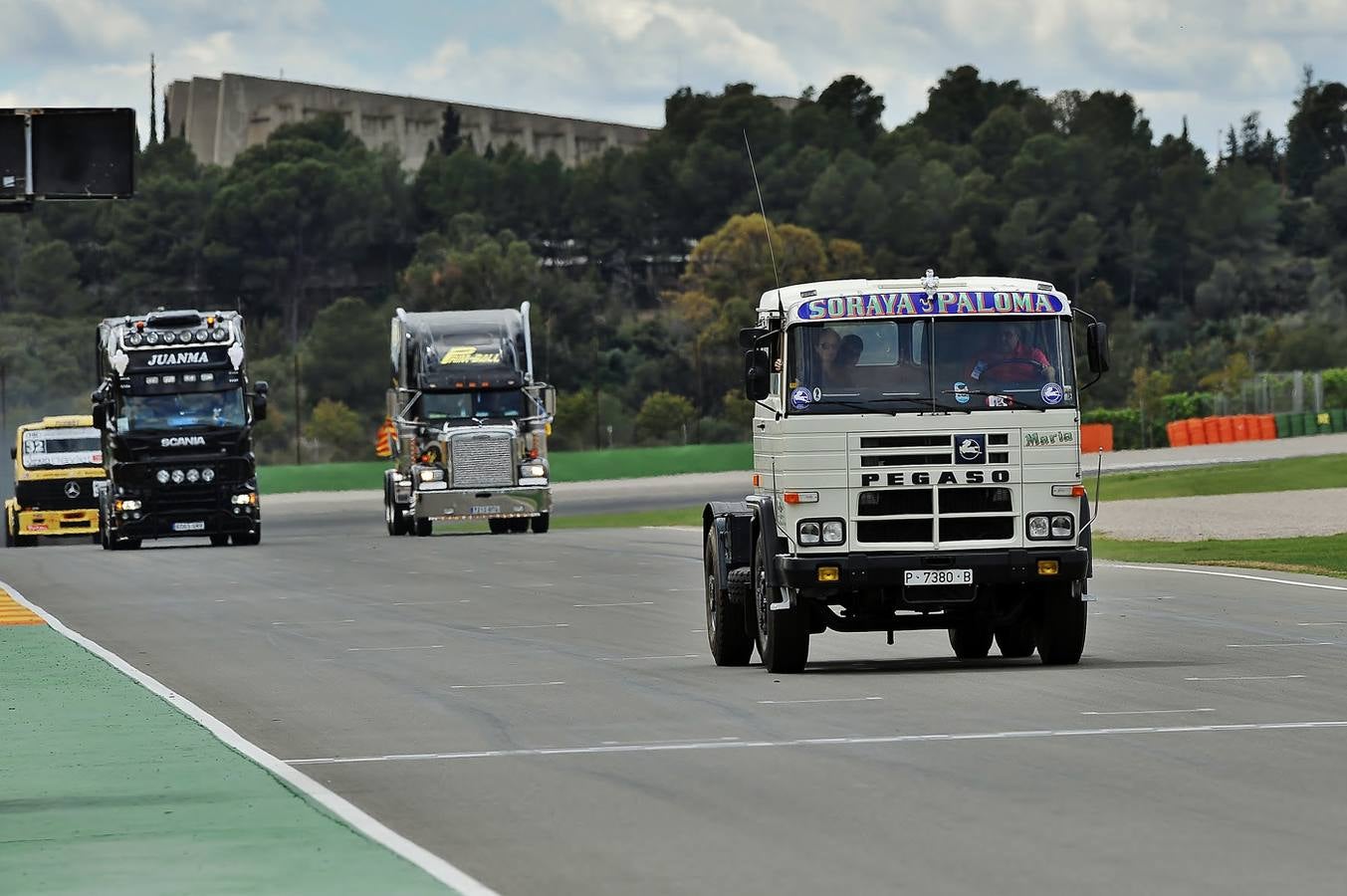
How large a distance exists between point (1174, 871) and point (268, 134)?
16966 centimetres

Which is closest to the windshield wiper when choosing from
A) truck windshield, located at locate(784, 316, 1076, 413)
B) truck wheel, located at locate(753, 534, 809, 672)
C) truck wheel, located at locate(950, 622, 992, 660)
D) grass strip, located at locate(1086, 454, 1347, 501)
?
truck windshield, located at locate(784, 316, 1076, 413)

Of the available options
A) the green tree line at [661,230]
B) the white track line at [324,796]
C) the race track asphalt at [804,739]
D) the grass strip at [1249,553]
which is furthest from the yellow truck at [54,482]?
the green tree line at [661,230]

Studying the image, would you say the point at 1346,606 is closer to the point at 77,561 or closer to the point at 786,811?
the point at 786,811

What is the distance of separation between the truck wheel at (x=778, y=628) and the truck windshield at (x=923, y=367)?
1.30 m

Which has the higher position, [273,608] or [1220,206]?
[1220,206]

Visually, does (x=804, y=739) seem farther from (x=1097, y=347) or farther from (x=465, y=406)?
(x=465, y=406)

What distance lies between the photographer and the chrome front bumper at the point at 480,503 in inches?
2018

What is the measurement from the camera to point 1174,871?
9602 millimetres

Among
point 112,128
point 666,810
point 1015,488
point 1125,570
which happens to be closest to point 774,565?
point 1015,488

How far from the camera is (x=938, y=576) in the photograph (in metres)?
18.2

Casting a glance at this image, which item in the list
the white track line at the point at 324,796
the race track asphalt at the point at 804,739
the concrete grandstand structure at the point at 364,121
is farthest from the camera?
the concrete grandstand structure at the point at 364,121

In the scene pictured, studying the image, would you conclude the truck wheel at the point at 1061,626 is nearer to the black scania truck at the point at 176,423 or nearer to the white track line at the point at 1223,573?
the white track line at the point at 1223,573

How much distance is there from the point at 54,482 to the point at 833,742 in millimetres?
47681

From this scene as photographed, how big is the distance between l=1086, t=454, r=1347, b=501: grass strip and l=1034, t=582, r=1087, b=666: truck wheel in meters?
36.1
